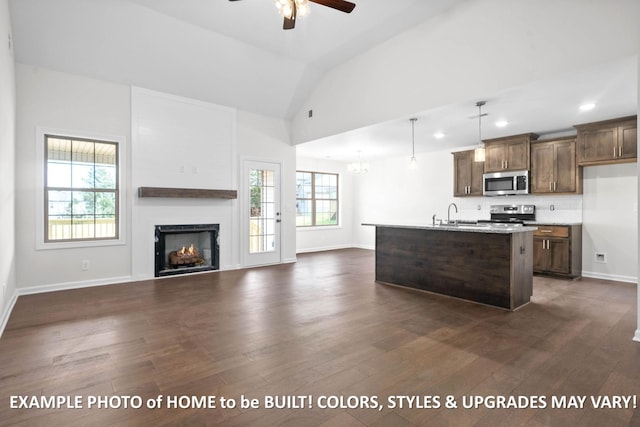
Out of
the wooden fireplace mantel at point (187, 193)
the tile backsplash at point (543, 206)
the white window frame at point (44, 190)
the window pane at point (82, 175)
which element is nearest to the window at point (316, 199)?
the wooden fireplace mantel at point (187, 193)

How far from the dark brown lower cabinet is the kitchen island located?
1907mm

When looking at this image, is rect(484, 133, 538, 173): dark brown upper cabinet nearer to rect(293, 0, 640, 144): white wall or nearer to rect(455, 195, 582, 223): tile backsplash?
rect(455, 195, 582, 223): tile backsplash

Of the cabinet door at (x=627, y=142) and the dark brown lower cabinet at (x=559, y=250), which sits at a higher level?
the cabinet door at (x=627, y=142)

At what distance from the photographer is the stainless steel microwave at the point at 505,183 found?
611cm

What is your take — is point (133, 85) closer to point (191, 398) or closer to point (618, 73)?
point (191, 398)

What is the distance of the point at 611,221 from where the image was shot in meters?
5.47

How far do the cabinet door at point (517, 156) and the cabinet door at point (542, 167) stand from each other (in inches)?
4.4

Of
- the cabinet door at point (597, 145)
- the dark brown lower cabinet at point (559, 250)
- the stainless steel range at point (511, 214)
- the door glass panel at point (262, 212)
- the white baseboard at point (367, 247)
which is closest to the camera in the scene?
the cabinet door at point (597, 145)

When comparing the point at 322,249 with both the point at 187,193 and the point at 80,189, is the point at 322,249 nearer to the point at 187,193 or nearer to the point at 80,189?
the point at 187,193

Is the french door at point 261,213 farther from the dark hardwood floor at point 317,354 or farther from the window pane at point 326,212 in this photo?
the window pane at point 326,212

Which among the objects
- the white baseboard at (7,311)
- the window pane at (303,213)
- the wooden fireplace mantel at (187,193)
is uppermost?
the wooden fireplace mantel at (187,193)

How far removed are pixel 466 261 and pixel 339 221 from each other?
5930 mm

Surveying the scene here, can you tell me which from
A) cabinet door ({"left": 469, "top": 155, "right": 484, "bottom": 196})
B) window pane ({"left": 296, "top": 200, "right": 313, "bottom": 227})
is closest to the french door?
window pane ({"left": 296, "top": 200, "right": 313, "bottom": 227})

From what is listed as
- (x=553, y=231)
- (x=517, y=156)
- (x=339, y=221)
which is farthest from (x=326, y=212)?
(x=553, y=231)
